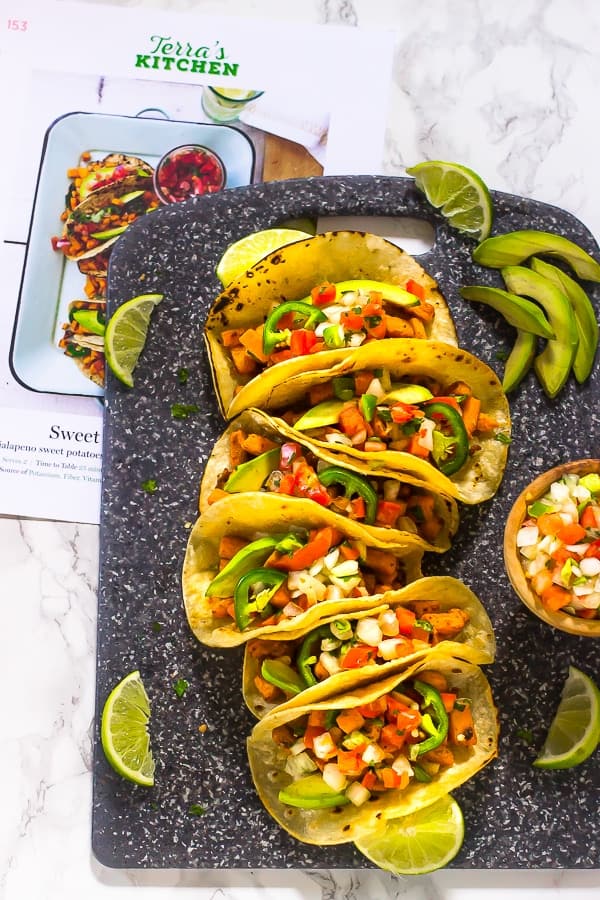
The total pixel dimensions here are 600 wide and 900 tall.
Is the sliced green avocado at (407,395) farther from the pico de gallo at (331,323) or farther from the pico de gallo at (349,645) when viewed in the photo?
the pico de gallo at (349,645)

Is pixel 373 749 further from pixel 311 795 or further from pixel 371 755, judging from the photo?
pixel 311 795

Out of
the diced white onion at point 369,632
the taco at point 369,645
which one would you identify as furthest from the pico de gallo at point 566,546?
the diced white onion at point 369,632

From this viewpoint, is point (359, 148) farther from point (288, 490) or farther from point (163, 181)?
point (288, 490)

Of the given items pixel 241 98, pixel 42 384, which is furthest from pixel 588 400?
pixel 42 384

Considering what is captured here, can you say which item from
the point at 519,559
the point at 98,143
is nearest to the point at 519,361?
the point at 519,559

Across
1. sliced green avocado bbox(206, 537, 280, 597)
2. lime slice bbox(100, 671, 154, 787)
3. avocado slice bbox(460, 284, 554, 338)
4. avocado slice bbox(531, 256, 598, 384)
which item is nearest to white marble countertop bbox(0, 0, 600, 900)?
lime slice bbox(100, 671, 154, 787)

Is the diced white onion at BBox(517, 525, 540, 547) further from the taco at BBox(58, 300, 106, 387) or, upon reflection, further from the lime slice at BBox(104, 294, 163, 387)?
the taco at BBox(58, 300, 106, 387)
